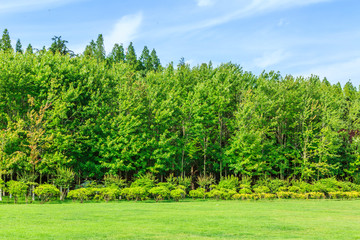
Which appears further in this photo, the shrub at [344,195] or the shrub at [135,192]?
the shrub at [344,195]

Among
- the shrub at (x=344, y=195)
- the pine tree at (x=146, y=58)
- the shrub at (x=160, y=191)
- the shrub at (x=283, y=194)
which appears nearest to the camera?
the shrub at (x=160, y=191)

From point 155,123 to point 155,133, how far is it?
115 centimetres

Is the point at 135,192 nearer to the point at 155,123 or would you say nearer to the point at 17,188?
the point at 17,188

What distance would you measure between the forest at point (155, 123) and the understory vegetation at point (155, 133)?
0.44ft

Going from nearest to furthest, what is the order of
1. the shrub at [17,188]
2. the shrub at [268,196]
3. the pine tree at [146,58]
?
the shrub at [17,188]
the shrub at [268,196]
the pine tree at [146,58]

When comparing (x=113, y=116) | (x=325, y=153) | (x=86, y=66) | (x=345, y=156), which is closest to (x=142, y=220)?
(x=113, y=116)

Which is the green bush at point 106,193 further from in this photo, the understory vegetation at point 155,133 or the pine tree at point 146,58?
the pine tree at point 146,58

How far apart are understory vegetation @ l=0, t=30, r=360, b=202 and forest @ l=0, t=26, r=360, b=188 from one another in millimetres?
133

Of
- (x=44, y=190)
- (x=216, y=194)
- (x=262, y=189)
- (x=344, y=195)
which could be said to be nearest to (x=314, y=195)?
(x=344, y=195)

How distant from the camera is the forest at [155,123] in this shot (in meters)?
31.7

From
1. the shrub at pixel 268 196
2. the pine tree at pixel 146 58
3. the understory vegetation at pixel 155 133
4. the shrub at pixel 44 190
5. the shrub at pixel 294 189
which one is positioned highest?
the pine tree at pixel 146 58

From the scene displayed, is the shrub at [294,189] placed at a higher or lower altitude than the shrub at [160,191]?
lower

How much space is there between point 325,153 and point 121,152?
83.1 feet

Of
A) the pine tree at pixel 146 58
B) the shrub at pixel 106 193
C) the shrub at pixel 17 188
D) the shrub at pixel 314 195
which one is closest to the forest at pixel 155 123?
the shrub at pixel 17 188
